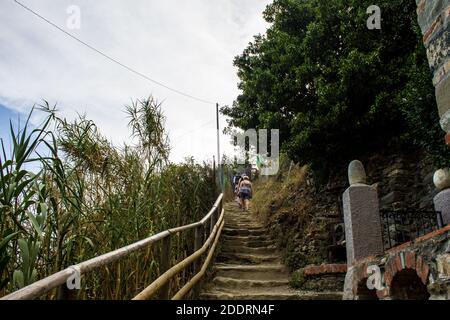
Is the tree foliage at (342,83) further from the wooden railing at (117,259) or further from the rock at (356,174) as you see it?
the wooden railing at (117,259)

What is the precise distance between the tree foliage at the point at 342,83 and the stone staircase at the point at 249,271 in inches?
81.3

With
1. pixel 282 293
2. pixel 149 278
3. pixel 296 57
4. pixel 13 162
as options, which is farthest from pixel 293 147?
pixel 13 162

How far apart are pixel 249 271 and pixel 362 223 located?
7.55 ft

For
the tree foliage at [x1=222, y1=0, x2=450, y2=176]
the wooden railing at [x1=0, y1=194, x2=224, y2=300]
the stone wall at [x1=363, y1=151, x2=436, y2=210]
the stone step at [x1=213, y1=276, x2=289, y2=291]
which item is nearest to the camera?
the wooden railing at [x1=0, y1=194, x2=224, y2=300]

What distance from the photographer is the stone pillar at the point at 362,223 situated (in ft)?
14.6

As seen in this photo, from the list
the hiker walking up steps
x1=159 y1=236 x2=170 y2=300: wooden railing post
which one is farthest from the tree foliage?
x1=159 y1=236 x2=170 y2=300: wooden railing post

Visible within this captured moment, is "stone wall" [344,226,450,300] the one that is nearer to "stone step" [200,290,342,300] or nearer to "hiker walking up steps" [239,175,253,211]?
"stone step" [200,290,342,300]

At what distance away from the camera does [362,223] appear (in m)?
4.51

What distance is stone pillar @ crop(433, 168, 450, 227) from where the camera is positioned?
4871mm

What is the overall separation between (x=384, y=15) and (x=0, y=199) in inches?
294

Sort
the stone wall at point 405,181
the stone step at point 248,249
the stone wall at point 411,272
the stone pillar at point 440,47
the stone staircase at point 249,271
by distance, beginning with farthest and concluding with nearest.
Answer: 1. the stone step at point 248,249
2. the stone wall at point 405,181
3. the stone staircase at point 249,271
4. the stone wall at point 411,272
5. the stone pillar at point 440,47

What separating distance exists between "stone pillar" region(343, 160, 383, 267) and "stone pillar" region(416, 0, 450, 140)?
2392mm

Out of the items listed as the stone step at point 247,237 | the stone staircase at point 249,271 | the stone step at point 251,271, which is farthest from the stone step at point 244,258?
the stone step at point 247,237

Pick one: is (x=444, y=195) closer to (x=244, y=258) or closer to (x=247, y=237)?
(x=244, y=258)
